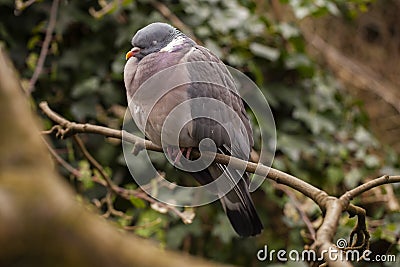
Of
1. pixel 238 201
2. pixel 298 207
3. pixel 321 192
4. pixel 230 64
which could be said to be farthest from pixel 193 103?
pixel 230 64

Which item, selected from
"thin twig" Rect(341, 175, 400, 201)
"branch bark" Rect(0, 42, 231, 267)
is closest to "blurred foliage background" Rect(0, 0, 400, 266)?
"thin twig" Rect(341, 175, 400, 201)

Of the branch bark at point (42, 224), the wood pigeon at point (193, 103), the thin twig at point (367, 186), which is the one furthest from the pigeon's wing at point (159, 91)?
the branch bark at point (42, 224)

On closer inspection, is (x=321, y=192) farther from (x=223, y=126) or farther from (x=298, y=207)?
(x=298, y=207)

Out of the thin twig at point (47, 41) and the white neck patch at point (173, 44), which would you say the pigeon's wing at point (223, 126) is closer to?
the white neck patch at point (173, 44)

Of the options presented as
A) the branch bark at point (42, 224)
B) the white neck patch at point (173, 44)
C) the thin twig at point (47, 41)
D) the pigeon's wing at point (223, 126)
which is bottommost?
the thin twig at point (47, 41)

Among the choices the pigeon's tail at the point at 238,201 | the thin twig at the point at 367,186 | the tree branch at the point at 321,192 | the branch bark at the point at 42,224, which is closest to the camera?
the branch bark at the point at 42,224

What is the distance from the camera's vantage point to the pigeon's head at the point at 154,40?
Result: 5.06ft

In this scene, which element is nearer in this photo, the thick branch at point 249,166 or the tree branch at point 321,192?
the tree branch at point 321,192

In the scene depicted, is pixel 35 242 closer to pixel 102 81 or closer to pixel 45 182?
pixel 45 182

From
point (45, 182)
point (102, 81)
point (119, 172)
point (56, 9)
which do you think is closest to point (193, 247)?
point (119, 172)

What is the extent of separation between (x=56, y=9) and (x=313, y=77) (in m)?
1.11

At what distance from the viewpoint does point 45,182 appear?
1.74ft

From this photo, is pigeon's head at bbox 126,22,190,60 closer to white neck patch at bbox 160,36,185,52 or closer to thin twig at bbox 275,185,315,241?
white neck patch at bbox 160,36,185,52

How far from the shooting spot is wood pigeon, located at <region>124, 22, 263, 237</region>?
1.50 metres
